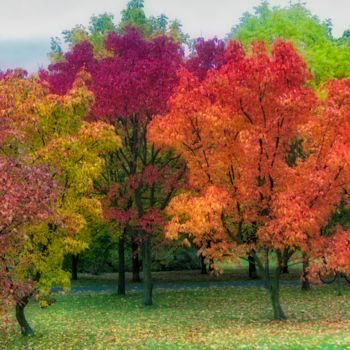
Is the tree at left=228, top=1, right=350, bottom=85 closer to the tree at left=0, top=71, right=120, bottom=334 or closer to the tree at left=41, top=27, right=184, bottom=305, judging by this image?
the tree at left=41, top=27, right=184, bottom=305

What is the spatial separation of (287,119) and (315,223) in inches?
183

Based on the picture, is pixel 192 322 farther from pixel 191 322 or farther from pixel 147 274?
pixel 147 274

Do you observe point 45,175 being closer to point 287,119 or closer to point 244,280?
point 287,119

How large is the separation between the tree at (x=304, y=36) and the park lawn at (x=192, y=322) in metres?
17.7

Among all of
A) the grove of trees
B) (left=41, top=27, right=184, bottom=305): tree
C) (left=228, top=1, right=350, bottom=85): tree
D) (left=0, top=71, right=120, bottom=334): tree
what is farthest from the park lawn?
(left=228, top=1, right=350, bottom=85): tree

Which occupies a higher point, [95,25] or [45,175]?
[95,25]

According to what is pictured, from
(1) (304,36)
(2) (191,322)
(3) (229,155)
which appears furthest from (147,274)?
(1) (304,36)

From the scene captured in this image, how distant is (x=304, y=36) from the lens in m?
50.2

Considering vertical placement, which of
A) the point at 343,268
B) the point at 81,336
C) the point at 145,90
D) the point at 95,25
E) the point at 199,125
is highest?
the point at 95,25

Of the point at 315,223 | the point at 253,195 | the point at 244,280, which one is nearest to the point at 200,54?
the point at 253,195

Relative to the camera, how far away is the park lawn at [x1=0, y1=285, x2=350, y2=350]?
68.3 ft

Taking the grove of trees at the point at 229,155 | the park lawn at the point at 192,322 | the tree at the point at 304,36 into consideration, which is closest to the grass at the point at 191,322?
the park lawn at the point at 192,322

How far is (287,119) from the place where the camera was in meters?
24.8

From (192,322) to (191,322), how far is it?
0.16 feet
